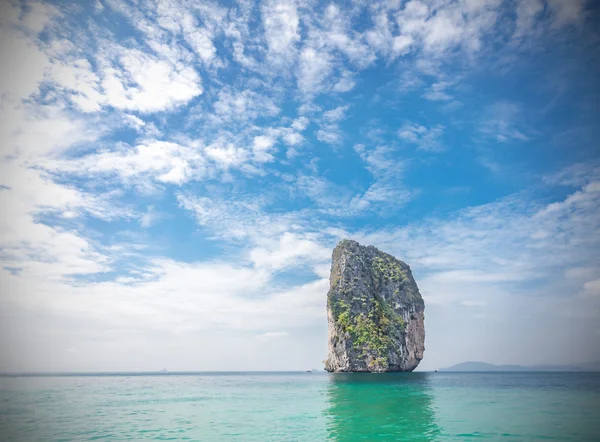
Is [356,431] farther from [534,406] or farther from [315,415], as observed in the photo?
[534,406]

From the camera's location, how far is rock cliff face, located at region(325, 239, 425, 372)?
315 ft

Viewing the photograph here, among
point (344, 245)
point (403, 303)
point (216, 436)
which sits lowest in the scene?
point (216, 436)

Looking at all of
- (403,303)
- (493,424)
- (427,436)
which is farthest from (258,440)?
(403,303)

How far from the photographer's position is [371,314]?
10106 cm

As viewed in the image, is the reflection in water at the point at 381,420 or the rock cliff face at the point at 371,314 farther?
the rock cliff face at the point at 371,314

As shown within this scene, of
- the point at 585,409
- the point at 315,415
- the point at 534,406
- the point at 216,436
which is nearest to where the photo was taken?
the point at 216,436

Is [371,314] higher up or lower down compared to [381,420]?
higher up

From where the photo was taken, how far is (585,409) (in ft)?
95.1

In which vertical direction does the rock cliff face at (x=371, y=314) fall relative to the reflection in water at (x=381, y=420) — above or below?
above

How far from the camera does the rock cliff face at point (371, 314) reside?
96.0m

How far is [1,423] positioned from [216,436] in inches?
654

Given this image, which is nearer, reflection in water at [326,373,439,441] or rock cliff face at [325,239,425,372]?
reflection in water at [326,373,439,441]

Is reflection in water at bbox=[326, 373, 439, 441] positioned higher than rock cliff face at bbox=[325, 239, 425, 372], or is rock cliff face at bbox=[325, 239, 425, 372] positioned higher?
rock cliff face at bbox=[325, 239, 425, 372]

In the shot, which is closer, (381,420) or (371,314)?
(381,420)
